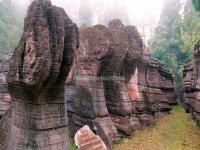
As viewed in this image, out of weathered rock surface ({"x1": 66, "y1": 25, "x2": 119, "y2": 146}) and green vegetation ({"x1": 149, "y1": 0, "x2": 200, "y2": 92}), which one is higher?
green vegetation ({"x1": 149, "y1": 0, "x2": 200, "y2": 92})

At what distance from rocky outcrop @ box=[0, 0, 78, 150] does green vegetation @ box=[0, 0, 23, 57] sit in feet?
96.9

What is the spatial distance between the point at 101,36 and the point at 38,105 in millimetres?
4613

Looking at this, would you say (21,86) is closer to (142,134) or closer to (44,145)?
(44,145)

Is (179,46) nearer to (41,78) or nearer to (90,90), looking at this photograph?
(90,90)

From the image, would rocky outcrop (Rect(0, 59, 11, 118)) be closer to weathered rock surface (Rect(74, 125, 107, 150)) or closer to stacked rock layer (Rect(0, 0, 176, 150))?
stacked rock layer (Rect(0, 0, 176, 150))

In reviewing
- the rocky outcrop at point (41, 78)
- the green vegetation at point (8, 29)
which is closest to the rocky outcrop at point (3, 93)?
the rocky outcrop at point (41, 78)

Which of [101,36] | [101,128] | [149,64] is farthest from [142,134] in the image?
[149,64]

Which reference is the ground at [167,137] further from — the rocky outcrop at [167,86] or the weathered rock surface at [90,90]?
the rocky outcrop at [167,86]

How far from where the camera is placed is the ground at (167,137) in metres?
9.67

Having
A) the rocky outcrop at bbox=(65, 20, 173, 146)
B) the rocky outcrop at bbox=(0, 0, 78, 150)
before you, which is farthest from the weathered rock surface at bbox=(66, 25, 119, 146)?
the rocky outcrop at bbox=(0, 0, 78, 150)

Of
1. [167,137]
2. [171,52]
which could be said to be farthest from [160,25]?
[167,137]

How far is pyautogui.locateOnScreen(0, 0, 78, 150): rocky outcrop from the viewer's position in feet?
18.1

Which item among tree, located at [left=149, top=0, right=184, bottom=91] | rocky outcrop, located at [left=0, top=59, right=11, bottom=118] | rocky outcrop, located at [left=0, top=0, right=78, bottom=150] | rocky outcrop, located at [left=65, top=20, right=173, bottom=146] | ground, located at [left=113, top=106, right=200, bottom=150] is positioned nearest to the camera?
rocky outcrop, located at [left=0, top=0, right=78, bottom=150]

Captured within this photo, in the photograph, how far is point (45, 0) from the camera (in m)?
5.84
